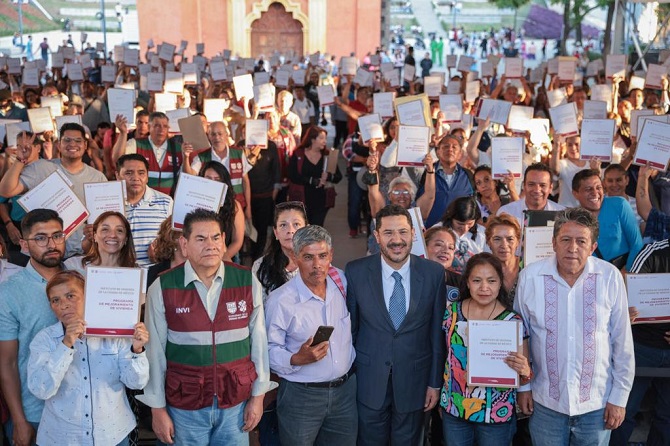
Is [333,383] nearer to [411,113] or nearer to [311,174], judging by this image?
[411,113]

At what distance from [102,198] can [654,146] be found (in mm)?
4284

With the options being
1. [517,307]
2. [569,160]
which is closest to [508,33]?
[569,160]

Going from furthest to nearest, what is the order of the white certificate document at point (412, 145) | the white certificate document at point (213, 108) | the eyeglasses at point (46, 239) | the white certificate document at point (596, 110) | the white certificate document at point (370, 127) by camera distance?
1. the white certificate document at point (213, 108)
2. the white certificate document at point (596, 110)
3. the white certificate document at point (370, 127)
4. the white certificate document at point (412, 145)
5. the eyeglasses at point (46, 239)

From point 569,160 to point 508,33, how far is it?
4562 centimetres

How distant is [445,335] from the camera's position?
4301mm

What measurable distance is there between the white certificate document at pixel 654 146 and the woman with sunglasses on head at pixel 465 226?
5.47ft

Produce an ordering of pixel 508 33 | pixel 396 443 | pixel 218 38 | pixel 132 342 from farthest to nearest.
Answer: pixel 508 33
pixel 218 38
pixel 396 443
pixel 132 342

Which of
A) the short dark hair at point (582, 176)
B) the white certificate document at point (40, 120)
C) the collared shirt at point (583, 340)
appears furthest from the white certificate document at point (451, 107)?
the collared shirt at point (583, 340)

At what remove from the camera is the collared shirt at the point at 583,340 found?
13.2 feet

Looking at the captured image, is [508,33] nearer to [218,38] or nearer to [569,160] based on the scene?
[218,38]

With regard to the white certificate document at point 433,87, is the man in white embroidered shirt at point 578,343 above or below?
below

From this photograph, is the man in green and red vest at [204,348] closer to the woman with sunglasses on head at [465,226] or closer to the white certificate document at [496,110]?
the woman with sunglasses on head at [465,226]

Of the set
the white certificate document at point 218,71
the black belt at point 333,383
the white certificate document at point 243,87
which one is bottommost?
the black belt at point 333,383

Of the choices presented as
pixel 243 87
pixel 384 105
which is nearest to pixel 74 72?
pixel 243 87
